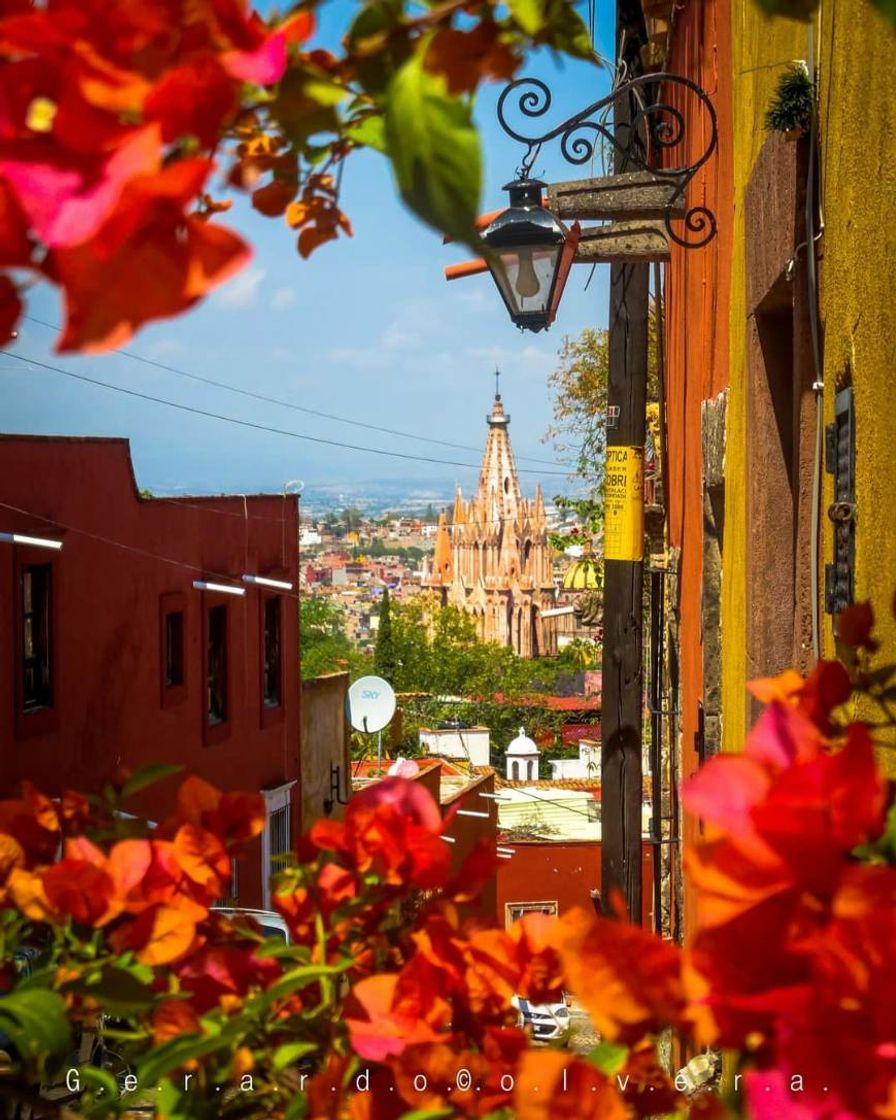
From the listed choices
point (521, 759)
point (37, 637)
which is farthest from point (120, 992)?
point (521, 759)

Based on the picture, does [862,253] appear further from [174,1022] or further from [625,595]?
[625,595]

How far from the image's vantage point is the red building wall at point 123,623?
1084 cm

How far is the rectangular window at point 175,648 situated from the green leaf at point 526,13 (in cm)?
1328

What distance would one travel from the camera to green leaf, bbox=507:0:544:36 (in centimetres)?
68

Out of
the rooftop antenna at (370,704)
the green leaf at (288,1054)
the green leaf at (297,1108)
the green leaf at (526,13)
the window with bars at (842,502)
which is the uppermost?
the green leaf at (526,13)

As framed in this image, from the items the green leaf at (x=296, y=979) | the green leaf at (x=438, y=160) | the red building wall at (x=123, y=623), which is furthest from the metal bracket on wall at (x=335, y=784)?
the green leaf at (x=438, y=160)

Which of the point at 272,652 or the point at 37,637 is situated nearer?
the point at 37,637

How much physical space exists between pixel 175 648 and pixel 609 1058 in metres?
13.5

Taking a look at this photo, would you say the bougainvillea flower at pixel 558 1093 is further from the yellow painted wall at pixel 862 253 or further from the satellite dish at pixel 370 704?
the satellite dish at pixel 370 704

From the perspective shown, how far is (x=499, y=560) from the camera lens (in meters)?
82.5

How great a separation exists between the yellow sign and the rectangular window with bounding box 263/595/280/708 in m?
10.5

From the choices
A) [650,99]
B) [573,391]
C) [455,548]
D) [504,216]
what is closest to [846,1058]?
[504,216]

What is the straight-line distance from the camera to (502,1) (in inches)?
27.7

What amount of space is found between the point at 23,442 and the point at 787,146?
916 centimetres
